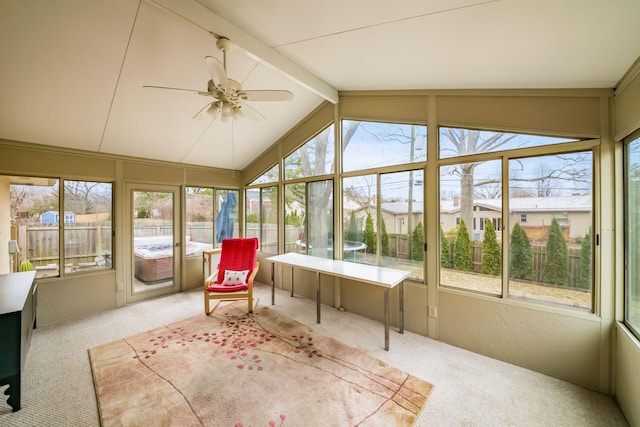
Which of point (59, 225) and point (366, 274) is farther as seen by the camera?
point (59, 225)

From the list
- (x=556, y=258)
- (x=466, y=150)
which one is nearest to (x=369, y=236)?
(x=466, y=150)

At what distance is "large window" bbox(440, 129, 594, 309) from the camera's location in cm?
211

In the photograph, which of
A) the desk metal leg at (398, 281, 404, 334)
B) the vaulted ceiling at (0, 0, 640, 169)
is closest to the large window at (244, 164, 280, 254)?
the vaulted ceiling at (0, 0, 640, 169)

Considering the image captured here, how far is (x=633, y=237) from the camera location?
1.81 metres

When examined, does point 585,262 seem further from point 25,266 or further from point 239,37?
point 25,266

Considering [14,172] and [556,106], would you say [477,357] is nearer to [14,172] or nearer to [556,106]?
[556,106]

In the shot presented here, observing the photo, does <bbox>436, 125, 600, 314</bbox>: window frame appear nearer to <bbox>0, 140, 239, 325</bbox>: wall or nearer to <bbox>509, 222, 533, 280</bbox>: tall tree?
<bbox>509, 222, 533, 280</bbox>: tall tree

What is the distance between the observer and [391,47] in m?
2.12

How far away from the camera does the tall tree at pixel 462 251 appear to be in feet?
8.68

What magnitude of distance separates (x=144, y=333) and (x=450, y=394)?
3.29 m

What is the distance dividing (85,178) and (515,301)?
5.57 m

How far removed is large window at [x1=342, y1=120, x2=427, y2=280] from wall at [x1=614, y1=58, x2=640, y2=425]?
148 centimetres

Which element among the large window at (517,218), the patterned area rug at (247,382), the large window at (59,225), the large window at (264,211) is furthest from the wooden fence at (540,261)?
the large window at (59,225)

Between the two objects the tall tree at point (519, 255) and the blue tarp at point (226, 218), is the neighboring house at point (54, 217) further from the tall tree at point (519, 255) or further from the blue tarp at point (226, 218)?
the tall tree at point (519, 255)
